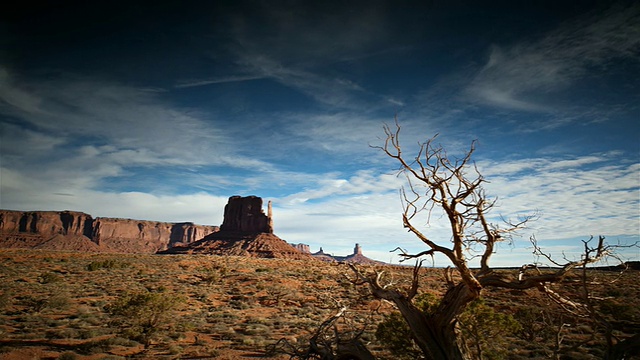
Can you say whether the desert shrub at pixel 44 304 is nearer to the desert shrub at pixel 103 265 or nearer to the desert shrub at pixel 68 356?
the desert shrub at pixel 68 356

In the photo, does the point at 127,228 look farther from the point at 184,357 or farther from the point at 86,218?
the point at 184,357

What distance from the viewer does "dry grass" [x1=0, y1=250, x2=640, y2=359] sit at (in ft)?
36.3

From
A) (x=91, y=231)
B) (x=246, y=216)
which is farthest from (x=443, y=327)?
(x=91, y=231)

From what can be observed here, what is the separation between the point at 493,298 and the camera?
24.0 metres

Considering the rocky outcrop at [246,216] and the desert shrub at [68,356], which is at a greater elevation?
the rocky outcrop at [246,216]

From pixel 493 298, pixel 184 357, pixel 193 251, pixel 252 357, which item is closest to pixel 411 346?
pixel 252 357

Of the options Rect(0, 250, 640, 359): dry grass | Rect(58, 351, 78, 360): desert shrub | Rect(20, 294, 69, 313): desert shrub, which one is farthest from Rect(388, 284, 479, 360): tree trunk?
Rect(20, 294, 69, 313): desert shrub

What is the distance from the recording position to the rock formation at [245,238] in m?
86.5

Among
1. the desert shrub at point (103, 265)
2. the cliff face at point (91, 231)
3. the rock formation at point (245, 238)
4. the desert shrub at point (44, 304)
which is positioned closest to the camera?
the desert shrub at point (44, 304)

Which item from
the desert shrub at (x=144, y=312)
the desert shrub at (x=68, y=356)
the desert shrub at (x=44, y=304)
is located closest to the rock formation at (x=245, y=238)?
the desert shrub at (x=44, y=304)

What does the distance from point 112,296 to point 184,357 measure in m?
14.5

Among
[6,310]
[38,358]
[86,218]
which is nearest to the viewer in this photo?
[38,358]

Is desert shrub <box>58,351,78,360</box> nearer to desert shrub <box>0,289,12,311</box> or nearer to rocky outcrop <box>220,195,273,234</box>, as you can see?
desert shrub <box>0,289,12,311</box>

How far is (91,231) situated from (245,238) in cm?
10190
